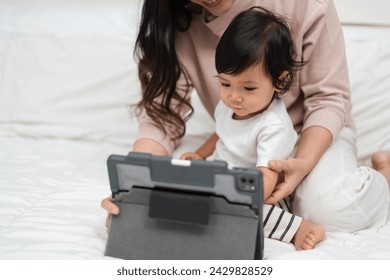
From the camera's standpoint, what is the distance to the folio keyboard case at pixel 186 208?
0.72 m

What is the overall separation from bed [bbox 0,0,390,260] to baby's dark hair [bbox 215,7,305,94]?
41cm

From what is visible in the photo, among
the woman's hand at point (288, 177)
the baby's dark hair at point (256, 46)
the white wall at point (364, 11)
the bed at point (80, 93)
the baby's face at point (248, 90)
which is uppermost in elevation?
the baby's dark hair at point (256, 46)

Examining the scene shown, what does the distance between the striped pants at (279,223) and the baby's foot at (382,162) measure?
33cm

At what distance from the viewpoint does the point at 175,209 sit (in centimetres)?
75

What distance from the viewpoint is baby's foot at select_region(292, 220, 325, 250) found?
2.82 feet

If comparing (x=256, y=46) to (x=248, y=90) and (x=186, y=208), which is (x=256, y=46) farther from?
(x=186, y=208)

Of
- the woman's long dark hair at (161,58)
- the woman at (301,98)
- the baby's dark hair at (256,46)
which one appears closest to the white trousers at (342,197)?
the woman at (301,98)

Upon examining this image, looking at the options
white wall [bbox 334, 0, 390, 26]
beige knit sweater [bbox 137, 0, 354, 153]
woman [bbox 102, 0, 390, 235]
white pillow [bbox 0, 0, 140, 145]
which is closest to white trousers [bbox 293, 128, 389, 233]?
woman [bbox 102, 0, 390, 235]

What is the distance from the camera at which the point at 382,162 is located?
116 centimetres

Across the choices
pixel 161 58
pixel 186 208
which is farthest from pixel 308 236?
pixel 161 58

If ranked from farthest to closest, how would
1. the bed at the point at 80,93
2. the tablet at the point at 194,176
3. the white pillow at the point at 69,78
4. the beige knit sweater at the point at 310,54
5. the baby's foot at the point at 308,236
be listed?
the white pillow at the point at 69,78 < the bed at the point at 80,93 < the beige knit sweater at the point at 310,54 < the baby's foot at the point at 308,236 < the tablet at the point at 194,176

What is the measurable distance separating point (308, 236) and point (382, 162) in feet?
1.29

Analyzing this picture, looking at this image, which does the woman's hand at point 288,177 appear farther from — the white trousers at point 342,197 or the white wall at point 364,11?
the white wall at point 364,11

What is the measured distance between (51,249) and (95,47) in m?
0.81
